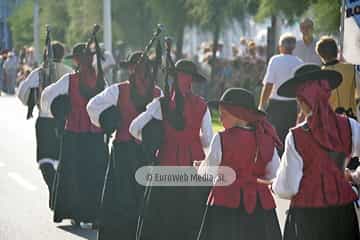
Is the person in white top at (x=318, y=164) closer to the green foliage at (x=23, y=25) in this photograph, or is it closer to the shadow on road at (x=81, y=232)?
the shadow on road at (x=81, y=232)

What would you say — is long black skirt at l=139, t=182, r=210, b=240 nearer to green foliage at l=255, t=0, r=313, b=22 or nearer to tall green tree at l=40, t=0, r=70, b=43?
green foliage at l=255, t=0, r=313, b=22

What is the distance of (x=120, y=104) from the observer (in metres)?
9.11

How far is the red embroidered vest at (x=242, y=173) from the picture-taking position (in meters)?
6.91

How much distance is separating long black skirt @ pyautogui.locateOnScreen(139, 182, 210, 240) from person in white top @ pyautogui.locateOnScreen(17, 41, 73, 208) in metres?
3.36

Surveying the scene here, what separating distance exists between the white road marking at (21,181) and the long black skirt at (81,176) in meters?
2.98

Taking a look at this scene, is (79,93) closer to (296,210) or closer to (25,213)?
(25,213)

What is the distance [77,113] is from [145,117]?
221cm

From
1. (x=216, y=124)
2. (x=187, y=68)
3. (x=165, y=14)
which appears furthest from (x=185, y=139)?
(x=165, y=14)

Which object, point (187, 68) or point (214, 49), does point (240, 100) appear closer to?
point (187, 68)

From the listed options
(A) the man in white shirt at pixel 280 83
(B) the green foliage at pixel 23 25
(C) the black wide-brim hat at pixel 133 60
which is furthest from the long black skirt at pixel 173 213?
(B) the green foliage at pixel 23 25

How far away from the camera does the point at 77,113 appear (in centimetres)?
1045

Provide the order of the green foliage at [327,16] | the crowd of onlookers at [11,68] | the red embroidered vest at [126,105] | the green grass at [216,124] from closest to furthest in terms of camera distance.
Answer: the red embroidered vest at [126,105], the green foliage at [327,16], the green grass at [216,124], the crowd of onlookers at [11,68]

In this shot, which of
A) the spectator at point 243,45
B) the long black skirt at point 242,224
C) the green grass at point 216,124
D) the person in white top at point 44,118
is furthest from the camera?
the spectator at point 243,45

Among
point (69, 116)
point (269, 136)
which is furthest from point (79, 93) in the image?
point (269, 136)
